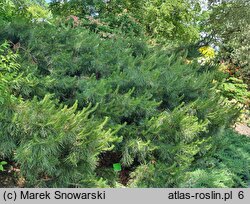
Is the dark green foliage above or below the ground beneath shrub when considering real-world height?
above

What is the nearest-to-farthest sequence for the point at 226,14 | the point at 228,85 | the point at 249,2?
the point at 249,2, the point at 226,14, the point at 228,85

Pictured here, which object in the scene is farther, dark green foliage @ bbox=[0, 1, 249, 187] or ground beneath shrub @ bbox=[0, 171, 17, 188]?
ground beneath shrub @ bbox=[0, 171, 17, 188]

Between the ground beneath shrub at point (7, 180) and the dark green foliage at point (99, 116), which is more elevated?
the dark green foliage at point (99, 116)

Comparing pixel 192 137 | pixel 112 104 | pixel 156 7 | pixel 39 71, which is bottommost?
pixel 192 137

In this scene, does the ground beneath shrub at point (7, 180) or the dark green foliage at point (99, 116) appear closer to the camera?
the dark green foliage at point (99, 116)

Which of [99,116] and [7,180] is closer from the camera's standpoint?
[7,180]

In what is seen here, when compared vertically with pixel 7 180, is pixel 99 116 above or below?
above

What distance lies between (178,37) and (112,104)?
20.7 ft

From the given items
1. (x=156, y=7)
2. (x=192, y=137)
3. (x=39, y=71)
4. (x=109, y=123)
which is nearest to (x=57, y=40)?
(x=39, y=71)

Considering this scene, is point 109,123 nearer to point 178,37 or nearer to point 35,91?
point 35,91

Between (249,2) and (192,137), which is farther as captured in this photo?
(249,2)
